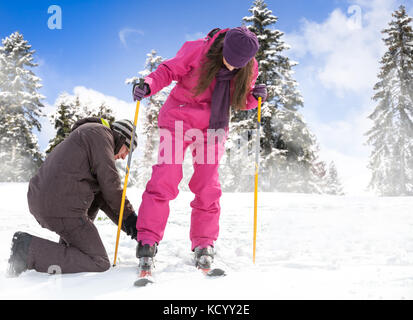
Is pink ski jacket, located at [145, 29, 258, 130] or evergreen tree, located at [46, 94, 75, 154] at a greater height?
evergreen tree, located at [46, 94, 75, 154]

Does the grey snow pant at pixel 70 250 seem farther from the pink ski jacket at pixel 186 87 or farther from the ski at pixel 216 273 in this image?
the pink ski jacket at pixel 186 87

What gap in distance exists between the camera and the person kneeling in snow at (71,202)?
7.47ft

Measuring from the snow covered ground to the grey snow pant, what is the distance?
80 mm

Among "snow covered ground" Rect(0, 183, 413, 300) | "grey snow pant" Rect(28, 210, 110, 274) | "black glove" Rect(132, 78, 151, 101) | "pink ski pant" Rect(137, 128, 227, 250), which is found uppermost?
"black glove" Rect(132, 78, 151, 101)

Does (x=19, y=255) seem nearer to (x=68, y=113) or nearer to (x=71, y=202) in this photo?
(x=71, y=202)

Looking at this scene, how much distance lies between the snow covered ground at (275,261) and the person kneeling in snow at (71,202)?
0.10 meters

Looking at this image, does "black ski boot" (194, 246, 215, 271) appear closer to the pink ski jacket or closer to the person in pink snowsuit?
the person in pink snowsuit

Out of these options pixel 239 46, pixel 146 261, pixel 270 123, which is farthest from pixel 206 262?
pixel 270 123

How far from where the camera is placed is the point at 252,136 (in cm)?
1689

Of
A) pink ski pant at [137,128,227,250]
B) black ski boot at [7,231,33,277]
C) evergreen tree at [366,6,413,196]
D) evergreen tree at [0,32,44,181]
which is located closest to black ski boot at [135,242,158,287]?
pink ski pant at [137,128,227,250]

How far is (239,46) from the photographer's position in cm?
253

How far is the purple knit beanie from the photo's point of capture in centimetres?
253

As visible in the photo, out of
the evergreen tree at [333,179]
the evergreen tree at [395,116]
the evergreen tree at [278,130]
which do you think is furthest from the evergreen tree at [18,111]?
the evergreen tree at [333,179]
